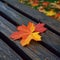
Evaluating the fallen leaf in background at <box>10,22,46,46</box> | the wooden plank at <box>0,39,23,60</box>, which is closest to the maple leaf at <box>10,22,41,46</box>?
the fallen leaf in background at <box>10,22,46,46</box>

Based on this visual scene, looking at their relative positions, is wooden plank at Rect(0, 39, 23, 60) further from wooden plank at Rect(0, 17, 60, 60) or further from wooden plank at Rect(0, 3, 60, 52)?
wooden plank at Rect(0, 3, 60, 52)

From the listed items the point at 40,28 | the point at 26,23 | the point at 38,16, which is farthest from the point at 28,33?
the point at 38,16

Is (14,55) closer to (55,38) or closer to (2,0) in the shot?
(55,38)

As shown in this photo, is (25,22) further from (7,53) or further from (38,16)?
(7,53)

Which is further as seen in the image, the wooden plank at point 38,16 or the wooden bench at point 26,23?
the wooden plank at point 38,16

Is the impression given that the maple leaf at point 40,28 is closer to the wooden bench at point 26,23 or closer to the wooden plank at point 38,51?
the wooden bench at point 26,23

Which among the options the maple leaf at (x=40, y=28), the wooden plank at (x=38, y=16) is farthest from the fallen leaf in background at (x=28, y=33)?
the wooden plank at (x=38, y=16)

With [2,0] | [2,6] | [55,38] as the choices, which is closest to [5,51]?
[55,38]
